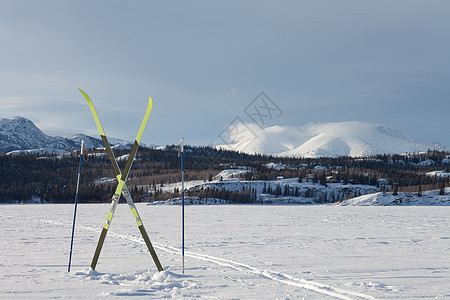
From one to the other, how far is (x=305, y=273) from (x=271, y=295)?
2570mm

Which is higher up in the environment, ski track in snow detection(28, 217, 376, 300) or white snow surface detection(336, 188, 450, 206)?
ski track in snow detection(28, 217, 376, 300)

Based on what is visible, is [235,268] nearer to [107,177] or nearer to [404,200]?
[404,200]

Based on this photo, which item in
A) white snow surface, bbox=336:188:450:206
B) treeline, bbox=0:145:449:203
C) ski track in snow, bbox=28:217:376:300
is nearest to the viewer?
ski track in snow, bbox=28:217:376:300

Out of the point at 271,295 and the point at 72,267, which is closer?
the point at 271,295

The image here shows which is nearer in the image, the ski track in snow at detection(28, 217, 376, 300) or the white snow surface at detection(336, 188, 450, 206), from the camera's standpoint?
the ski track in snow at detection(28, 217, 376, 300)

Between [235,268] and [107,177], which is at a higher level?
[107,177]

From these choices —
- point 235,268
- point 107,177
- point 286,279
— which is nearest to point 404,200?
point 235,268

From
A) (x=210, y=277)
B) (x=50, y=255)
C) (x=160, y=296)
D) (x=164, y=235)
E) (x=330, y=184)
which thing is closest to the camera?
(x=160, y=296)

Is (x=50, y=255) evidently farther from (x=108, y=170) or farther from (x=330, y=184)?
(x=108, y=170)

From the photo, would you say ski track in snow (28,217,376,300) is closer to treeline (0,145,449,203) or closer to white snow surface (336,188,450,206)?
white snow surface (336,188,450,206)

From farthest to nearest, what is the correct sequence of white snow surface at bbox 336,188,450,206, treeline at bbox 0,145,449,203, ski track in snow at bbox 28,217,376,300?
treeline at bbox 0,145,449,203 < white snow surface at bbox 336,188,450,206 < ski track in snow at bbox 28,217,376,300

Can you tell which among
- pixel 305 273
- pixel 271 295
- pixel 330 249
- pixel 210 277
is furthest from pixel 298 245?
pixel 271 295

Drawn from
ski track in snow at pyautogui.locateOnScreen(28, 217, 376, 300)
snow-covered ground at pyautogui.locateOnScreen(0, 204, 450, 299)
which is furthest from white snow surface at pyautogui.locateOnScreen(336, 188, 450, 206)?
ski track in snow at pyautogui.locateOnScreen(28, 217, 376, 300)

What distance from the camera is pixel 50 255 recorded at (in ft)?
44.8
